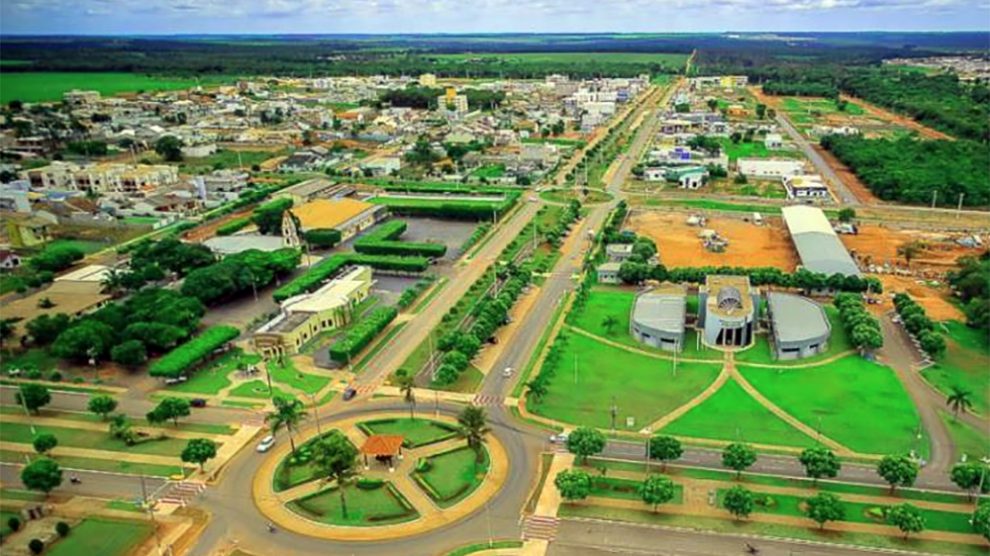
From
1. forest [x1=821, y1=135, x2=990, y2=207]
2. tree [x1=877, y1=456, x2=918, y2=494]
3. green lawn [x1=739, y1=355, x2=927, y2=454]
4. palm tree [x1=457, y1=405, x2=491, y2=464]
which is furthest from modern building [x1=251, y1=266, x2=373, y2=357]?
forest [x1=821, y1=135, x2=990, y2=207]

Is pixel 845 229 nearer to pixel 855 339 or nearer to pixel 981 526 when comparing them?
pixel 855 339

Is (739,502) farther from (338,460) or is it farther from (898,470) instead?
(338,460)

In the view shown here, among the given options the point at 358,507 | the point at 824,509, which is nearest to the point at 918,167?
the point at 824,509

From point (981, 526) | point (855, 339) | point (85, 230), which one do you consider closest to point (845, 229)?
point (855, 339)

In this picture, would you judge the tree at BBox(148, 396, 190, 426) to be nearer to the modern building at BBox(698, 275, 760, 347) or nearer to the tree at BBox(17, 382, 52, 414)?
the tree at BBox(17, 382, 52, 414)

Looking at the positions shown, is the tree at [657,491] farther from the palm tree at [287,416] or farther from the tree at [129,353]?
the tree at [129,353]
